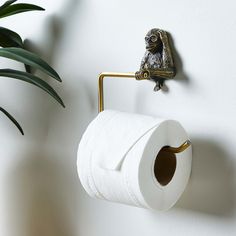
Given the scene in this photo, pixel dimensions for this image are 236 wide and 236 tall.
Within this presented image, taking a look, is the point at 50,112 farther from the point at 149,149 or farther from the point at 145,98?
the point at 149,149

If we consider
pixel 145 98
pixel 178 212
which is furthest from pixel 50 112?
pixel 178 212

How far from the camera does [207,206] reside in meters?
0.95

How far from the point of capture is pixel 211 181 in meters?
0.94

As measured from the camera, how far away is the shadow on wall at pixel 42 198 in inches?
46.3

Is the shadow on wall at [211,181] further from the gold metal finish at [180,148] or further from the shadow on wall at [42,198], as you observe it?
the shadow on wall at [42,198]

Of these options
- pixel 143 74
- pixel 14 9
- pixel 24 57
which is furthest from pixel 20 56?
pixel 143 74

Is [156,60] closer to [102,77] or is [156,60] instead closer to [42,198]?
[102,77]

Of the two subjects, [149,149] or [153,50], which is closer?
[149,149]

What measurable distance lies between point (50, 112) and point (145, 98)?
0.26m

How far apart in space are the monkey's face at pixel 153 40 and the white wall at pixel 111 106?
3 centimetres

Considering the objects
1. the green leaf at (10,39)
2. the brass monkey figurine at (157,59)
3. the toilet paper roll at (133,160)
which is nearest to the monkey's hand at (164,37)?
the brass monkey figurine at (157,59)

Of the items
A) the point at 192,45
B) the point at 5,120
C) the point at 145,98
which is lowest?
the point at 5,120

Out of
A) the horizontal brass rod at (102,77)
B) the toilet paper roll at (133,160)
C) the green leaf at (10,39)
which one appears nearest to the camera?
the toilet paper roll at (133,160)

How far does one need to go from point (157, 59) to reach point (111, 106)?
16 centimetres
